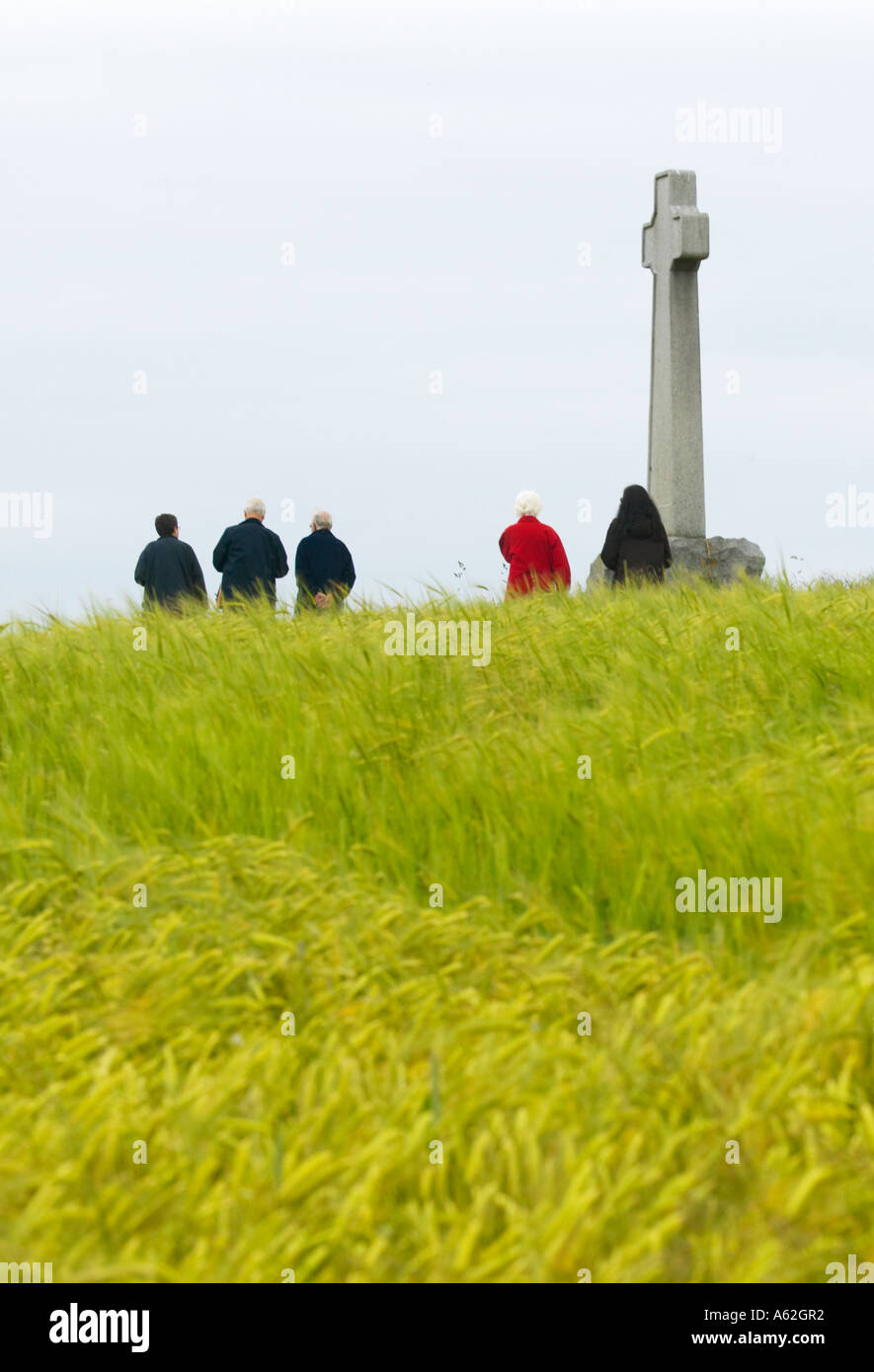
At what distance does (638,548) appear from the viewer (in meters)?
11.9

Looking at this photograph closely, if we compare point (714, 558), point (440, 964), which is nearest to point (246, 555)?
point (714, 558)

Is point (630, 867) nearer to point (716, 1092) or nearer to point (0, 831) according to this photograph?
point (716, 1092)

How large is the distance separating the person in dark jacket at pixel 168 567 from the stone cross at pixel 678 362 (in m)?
4.84

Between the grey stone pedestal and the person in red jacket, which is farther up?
the grey stone pedestal

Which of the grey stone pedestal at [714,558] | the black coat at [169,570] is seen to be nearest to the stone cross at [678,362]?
the grey stone pedestal at [714,558]

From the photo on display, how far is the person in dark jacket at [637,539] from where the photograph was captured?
11812mm

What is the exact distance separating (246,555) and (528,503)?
2.67 m

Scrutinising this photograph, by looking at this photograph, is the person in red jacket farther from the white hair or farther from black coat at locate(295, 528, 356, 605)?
black coat at locate(295, 528, 356, 605)

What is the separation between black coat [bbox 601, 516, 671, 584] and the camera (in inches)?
466

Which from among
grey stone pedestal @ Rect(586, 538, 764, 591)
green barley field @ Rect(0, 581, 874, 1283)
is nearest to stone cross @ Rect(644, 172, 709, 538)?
grey stone pedestal @ Rect(586, 538, 764, 591)

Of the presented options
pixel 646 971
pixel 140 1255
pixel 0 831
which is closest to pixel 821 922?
pixel 646 971

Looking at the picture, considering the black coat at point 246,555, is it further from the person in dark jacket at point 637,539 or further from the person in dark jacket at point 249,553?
the person in dark jacket at point 637,539

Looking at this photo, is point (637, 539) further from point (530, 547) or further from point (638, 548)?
point (530, 547)
